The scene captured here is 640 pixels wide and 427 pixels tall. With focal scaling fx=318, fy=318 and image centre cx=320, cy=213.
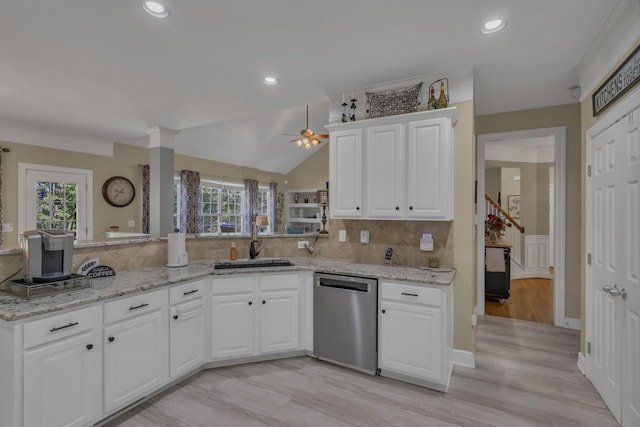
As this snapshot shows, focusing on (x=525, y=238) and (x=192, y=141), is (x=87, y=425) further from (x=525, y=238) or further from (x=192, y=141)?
(x=525, y=238)

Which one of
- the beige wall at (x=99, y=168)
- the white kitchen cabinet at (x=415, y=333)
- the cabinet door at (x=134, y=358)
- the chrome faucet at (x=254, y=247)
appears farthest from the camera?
the beige wall at (x=99, y=168)

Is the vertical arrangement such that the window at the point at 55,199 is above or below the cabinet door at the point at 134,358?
above

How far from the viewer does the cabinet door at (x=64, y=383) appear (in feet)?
5.65

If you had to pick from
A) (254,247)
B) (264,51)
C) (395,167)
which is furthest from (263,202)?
(264,51)

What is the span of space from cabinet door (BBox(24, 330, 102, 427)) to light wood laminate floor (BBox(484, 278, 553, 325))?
4.62m

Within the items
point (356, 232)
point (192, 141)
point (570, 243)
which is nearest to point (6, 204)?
point (192, 141)

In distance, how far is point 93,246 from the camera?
8.71 feet

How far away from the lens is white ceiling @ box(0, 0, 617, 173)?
2.07 m

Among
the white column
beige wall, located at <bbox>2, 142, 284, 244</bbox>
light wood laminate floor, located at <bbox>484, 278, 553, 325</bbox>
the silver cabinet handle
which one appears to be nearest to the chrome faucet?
the white column

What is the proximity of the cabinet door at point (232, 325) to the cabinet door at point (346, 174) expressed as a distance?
1223mm

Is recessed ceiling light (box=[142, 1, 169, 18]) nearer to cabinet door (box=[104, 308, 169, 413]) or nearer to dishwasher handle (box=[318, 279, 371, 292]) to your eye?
cabinet door (box=[104, 308, 169, 413])

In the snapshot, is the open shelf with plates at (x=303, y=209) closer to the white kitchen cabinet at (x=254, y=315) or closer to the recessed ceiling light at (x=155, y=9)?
the white kitchen cabinet at (x=254, y=315)

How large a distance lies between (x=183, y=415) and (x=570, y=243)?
453 cm

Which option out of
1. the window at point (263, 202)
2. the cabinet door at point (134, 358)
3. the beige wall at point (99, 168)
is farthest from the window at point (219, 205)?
the cabinet door at point (134, 358)
